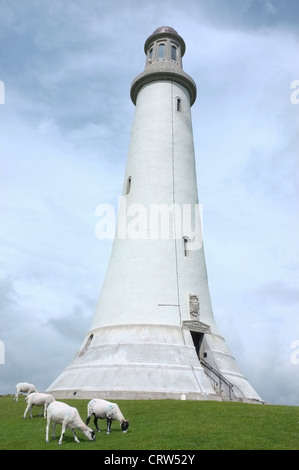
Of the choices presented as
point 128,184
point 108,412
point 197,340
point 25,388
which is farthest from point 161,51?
point 108,412

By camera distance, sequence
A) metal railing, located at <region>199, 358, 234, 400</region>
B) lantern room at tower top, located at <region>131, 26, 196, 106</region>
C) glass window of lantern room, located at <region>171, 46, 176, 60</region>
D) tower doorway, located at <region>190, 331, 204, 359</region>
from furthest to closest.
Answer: glass window of lantern room, located at <region>171, 46, 176, 60</region> → lantern room at tower top, located at <region>131, 26, 196, 106</region> → tower doorway, located at <region>190, 331, 204, 359</region> → metal railing, located at <region>199, 358, 234, 400</region>

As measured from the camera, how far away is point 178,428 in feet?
53.1

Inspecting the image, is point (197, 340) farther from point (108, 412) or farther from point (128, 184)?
point (108, 412)

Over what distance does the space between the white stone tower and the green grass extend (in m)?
2.43

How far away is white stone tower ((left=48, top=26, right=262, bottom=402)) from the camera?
2491 cm

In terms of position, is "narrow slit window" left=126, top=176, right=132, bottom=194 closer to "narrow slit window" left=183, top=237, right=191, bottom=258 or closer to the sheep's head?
"narrow slit window" left=183, top=237, right=191, bottom=258

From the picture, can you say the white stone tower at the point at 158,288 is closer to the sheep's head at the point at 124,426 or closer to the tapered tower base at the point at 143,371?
the tapered tower base at the point at 143,371

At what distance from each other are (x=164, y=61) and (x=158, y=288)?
64.4 feet

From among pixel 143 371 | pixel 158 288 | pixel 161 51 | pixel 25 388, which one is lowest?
pixel 25 388

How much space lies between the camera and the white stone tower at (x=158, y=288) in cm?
2491

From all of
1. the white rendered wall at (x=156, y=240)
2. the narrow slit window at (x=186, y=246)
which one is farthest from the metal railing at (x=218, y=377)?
the narrow slit window at (x=186, y=246)

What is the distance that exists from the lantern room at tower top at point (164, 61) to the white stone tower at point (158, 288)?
0.13m

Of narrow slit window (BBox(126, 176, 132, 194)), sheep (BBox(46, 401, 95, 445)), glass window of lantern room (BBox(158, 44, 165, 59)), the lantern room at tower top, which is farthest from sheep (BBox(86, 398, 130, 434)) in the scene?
glass window of lantern room (BBox(158, 44, 165, 59))
